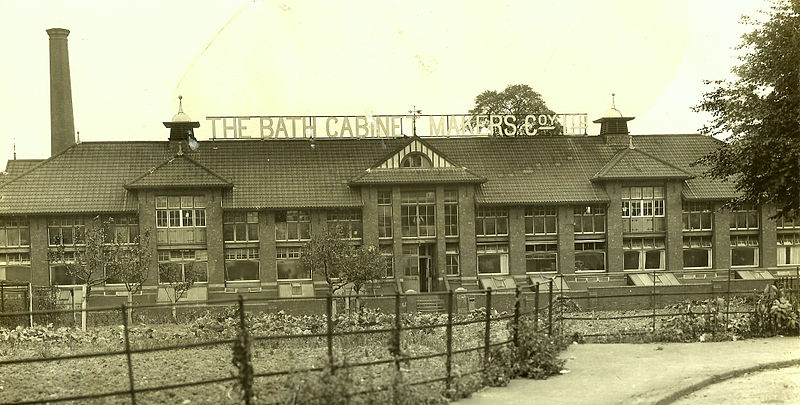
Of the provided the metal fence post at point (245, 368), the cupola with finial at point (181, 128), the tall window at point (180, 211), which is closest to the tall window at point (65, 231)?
the tall window at point (180, 211)

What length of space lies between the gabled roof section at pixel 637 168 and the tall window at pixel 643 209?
40.3 inches

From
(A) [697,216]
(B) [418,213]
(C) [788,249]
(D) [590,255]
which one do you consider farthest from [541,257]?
(C) [788,249]

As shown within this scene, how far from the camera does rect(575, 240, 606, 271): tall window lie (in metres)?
46.7

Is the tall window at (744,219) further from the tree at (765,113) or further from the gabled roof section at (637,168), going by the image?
the tree at (765,113)

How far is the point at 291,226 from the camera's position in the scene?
44.6 m

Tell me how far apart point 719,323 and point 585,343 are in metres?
3.39

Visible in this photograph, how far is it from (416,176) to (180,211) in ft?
40.1

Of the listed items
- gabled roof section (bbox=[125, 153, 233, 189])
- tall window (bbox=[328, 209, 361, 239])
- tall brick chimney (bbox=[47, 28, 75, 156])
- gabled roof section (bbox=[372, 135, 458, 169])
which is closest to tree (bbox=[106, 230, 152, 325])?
gabled roof section (bbox=[125, 153, 233, 189])

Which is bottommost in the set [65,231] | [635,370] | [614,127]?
[635,370]

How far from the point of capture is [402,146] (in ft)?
149

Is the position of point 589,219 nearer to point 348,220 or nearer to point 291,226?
point 348,220

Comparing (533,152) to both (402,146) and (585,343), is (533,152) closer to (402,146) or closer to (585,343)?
(402,146)

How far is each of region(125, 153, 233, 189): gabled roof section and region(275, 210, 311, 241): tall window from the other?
10.2 ft

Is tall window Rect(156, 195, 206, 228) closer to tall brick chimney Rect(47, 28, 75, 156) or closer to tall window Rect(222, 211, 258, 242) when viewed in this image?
tall window Rect(222, 211, 258, 242)
